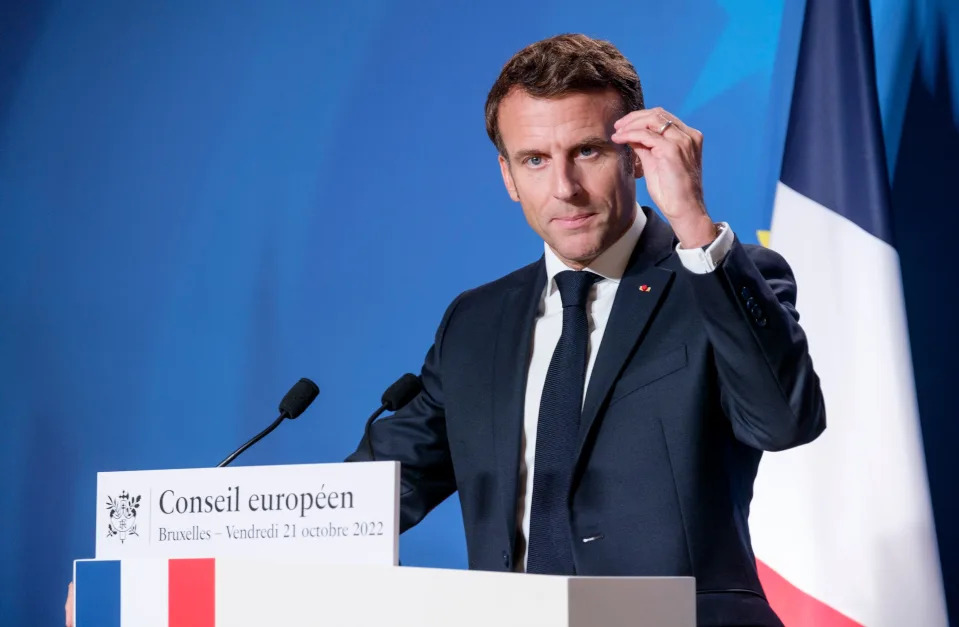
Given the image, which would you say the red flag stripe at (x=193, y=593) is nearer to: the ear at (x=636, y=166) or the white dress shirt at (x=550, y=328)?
the white dress shirt at (x=550, y=328)

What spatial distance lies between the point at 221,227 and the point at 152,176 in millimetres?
371

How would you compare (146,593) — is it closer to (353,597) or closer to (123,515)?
(123,515)

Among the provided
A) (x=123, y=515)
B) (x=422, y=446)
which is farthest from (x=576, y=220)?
(x=123, y=515)

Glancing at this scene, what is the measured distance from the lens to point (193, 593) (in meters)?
1.46

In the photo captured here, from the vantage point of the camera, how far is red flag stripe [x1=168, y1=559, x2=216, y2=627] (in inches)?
56.6

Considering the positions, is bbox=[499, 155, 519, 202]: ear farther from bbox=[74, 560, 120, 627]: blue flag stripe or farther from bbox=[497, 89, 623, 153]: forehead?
bbox=[74, 560, 120, 627]: blue flag stripe

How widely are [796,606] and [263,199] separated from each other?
210cm

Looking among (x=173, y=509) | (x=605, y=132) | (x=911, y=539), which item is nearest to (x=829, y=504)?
(x=911, y=539)

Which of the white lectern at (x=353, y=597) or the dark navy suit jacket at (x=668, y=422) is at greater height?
the dark navy suit jacket at (x=668, y=422)

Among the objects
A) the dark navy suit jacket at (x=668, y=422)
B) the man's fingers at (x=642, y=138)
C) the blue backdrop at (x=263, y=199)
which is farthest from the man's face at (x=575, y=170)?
the blue backdrop at (x=263, y=199)

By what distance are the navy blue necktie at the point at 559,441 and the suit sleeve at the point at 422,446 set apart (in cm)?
36

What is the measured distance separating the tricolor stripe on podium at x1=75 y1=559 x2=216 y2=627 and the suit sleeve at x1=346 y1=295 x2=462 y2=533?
751 mm

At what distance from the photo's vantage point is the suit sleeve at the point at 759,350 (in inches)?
64.0

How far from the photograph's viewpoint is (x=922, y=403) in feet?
8.98
